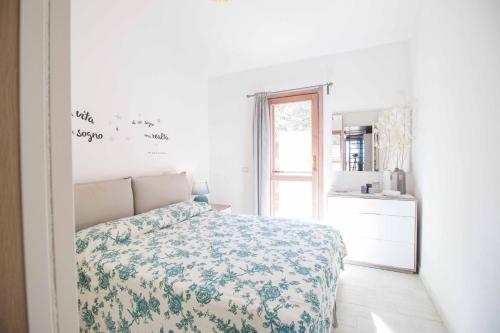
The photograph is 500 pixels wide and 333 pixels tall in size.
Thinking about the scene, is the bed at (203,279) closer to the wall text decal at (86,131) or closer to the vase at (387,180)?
the wall text decal at (86,131)

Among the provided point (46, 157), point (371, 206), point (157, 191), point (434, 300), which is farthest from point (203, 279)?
point (371, 206)

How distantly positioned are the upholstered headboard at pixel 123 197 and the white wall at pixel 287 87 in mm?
1192

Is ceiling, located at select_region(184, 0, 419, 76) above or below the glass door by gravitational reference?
above

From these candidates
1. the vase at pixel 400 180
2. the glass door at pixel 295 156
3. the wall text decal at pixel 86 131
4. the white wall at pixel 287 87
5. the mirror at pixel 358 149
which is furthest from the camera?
the glass door at pixel 295 156

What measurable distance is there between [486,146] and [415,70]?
1876 mm

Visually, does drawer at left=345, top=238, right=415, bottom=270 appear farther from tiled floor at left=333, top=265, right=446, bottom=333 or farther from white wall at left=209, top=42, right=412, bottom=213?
white wall at left=209, top=42, right=412, bottom=213

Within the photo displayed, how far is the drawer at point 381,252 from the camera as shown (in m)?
2.53

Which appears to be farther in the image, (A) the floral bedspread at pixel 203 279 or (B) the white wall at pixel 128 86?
(B) the white wall at pixel 128 86

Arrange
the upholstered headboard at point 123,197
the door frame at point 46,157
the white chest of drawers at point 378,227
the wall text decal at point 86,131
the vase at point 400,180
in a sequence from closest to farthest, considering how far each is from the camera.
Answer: the door frame at point 46,157
the upholstered headboard at point 123,197
the wall text decal at point 86,131
the white chest of drawers at point 378,227
the vase at point 400,180

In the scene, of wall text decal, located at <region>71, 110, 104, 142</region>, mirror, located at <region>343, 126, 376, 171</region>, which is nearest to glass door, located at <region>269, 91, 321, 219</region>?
mirror, located at <region>343, 126, 376, 171</region>

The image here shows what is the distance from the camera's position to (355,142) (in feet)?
10.0

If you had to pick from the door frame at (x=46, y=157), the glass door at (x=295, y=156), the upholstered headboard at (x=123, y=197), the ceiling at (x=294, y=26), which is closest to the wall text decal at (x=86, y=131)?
the upholstered headboard at (x=123, y=197)

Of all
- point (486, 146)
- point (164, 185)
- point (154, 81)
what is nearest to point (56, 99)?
point (486, 146)

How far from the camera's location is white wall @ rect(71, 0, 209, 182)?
2016mm
